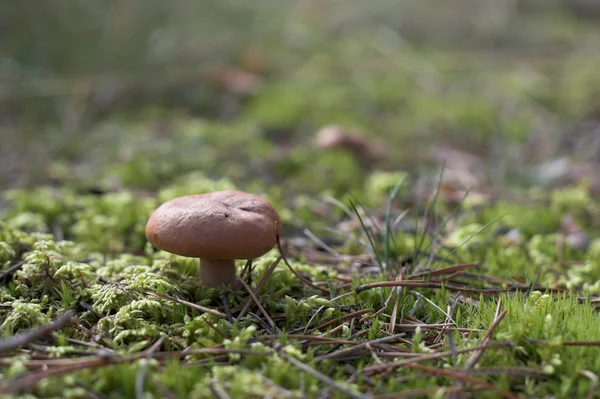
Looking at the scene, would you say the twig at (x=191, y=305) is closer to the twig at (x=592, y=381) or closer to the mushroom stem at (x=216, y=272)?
the mushroom stem at (x=216, y=272)

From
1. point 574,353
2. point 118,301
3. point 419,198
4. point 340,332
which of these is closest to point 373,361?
point 340,332

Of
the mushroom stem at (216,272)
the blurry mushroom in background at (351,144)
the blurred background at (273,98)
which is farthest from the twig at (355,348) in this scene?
the blurry mushroom in background at (351,144)

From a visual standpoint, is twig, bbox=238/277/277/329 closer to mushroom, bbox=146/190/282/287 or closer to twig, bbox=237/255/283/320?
twig, bbox=237/255/283/320

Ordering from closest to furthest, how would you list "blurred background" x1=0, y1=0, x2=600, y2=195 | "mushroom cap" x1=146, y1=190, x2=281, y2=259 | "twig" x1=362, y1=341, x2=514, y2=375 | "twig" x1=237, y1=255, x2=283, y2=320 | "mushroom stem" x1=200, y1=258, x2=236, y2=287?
"twig" x1=362, y1=341, x2=514, y2=375, "mushroom cap" x1=146, y1=190, x2=281, y2=259, "twig" x1=237, y1=255, x2=283, y2=320, "mushroom stem" x1=200, y1=258, x2=236, y2=287, "blurred background" x1=0, y1=0, x2=600, y2=195

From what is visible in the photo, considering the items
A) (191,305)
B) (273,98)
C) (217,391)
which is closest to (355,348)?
(217,391)

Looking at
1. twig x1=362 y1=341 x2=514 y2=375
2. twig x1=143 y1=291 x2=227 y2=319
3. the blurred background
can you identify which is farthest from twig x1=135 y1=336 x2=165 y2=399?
the blurred background

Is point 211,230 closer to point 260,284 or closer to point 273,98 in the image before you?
point 260,284

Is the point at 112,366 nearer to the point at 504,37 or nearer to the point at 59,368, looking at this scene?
the point at 59,368
